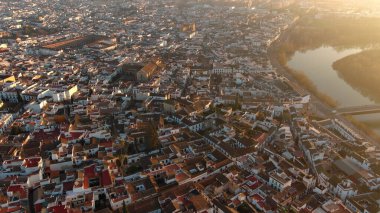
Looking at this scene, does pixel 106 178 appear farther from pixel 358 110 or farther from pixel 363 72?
pixel 363 72

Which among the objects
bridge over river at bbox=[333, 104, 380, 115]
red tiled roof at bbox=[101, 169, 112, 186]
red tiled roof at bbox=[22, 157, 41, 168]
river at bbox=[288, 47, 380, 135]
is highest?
red tiled roof at bbox=[101, 169, 112, 186]

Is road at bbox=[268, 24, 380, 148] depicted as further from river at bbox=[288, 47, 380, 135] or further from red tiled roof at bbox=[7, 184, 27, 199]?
red tiled roof at bbox=[7, 184, 27, 199]

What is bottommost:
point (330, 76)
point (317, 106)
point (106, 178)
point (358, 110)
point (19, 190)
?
point (330, 76)

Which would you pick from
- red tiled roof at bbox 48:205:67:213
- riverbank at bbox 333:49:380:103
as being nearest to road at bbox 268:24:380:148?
riverbank at bbox 333:49:380:103

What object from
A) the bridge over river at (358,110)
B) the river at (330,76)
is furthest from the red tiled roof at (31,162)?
the river at (330,76)

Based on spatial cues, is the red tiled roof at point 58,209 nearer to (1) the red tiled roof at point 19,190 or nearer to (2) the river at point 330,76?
(1) the red tiled roof at point 19,190

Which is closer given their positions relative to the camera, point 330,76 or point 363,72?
point 363,72

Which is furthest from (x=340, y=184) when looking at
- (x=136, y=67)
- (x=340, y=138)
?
(x=136, y=67)

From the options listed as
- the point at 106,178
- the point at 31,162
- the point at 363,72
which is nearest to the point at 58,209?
the point at 106,178

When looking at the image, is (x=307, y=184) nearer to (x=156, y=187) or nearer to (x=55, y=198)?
(x=156, y=187)
